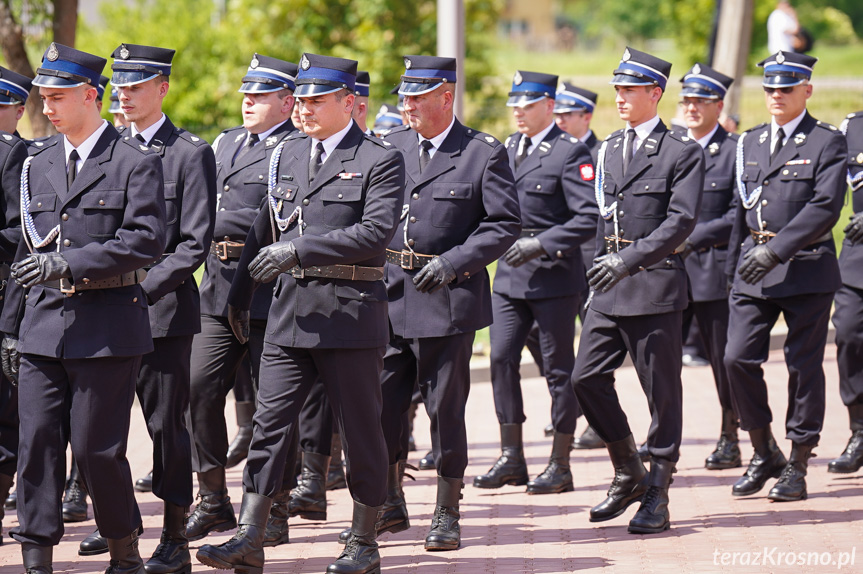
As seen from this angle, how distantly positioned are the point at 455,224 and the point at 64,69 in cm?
202

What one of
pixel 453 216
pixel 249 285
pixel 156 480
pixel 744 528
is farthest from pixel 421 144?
pixel 744 528

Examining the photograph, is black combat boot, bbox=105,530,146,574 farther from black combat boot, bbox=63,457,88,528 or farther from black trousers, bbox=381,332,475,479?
black combat boot, bbox=63,457,88,528

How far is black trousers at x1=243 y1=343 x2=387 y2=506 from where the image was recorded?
561 centimetres

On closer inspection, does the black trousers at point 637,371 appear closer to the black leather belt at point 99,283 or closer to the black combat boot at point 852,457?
the black combat boot at point 852,457

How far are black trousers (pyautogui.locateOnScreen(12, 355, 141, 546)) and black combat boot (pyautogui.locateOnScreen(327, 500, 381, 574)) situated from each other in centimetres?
96

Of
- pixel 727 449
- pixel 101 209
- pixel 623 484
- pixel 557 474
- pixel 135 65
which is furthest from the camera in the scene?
pixel 727 449

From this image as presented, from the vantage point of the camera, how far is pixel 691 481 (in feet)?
26.0

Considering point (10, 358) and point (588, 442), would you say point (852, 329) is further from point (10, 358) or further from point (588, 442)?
point (10, 358)

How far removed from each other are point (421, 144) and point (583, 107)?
3.49 meters

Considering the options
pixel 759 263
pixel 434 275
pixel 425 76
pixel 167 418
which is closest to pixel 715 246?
pixel 759 263

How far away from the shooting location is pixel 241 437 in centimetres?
840

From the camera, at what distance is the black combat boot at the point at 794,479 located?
7.23m

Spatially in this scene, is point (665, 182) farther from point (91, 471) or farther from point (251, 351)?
point (91, 471)

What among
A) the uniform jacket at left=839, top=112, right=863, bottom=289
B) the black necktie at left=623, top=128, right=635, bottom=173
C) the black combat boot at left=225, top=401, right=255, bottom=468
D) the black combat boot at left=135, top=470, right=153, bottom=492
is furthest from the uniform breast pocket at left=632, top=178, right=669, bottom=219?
the black combat boot at left=135, top=470, right=153, bottom=492
